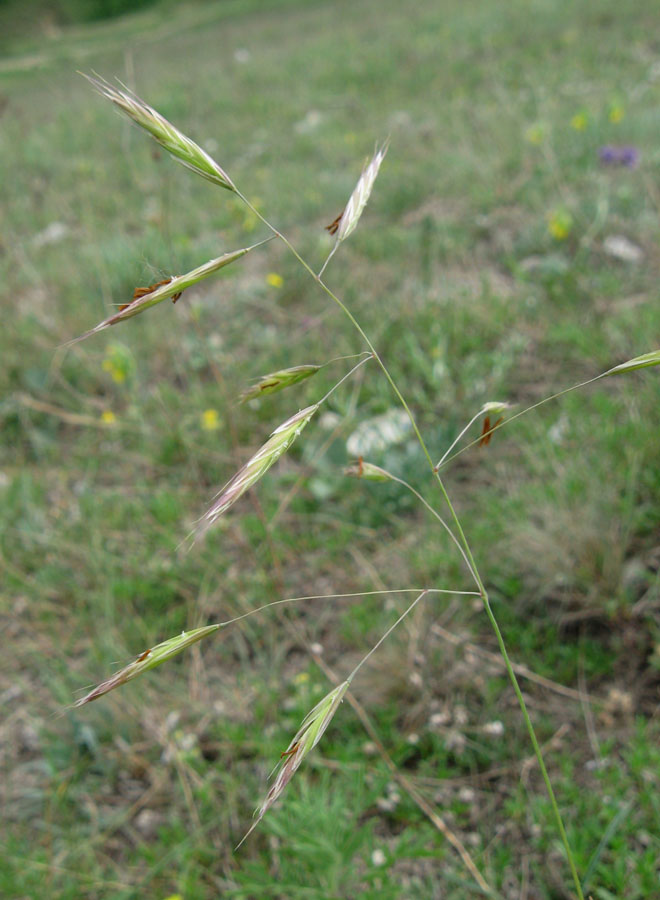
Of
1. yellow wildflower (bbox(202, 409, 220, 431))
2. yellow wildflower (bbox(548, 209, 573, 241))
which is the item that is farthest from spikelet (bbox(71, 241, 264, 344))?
yellow wildflower (bbox(548, 209, 573, 241))

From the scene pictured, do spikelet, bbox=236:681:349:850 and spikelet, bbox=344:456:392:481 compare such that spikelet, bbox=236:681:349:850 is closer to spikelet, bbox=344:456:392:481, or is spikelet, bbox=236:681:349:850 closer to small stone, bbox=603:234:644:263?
spikelet, bbox=344:456:392:481

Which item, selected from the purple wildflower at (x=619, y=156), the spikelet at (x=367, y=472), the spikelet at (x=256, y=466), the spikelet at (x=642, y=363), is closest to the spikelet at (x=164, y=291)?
the spikelet at (x=256, y=466)

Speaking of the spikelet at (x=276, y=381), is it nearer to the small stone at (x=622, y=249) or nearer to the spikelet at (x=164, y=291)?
the spikelet at (x=164, y=291)

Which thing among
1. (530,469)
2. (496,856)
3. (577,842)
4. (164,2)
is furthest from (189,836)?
(164,2)

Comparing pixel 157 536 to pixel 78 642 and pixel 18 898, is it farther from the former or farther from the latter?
pixel 18 898

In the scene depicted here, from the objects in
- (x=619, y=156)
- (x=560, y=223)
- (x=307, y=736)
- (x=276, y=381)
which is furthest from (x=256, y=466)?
(x=619, y=156)

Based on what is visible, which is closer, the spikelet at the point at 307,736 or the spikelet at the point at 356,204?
the spikelet at the point at 307,736
